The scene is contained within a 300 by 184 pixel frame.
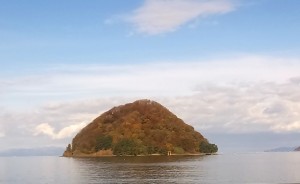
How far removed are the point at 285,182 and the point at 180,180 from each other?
26.9m

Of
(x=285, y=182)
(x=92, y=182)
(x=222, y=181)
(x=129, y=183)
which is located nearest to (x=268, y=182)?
(x=285, y=182)

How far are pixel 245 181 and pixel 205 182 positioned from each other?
9.50 metres

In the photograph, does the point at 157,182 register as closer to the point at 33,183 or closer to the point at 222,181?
the point at 222,181

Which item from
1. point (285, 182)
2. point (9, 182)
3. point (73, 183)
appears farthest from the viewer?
point (9, 182)

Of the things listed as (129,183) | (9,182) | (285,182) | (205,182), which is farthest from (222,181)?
(9,182)

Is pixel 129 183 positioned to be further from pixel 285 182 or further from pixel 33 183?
pixel 285 182

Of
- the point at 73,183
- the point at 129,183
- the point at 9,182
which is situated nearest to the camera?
the point at 129,183

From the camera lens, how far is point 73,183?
125 meters

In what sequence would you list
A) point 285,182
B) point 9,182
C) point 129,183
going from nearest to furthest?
point 285,182 → point 129,183 → point 9,182

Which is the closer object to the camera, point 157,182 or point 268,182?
point 268,182

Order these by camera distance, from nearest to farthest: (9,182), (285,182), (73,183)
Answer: (285,182), (73,183), (9,182)

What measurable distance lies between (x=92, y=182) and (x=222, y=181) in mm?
33412

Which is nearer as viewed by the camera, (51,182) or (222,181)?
(222,181)

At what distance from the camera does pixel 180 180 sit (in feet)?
405
